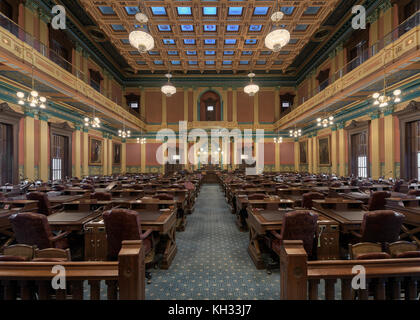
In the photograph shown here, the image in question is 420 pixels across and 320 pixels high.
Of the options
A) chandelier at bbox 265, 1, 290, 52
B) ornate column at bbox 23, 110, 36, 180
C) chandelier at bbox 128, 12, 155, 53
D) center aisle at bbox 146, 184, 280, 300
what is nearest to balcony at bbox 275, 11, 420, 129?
chandelier at bbox 265, 1, 290, 52

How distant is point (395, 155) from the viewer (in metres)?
9.72

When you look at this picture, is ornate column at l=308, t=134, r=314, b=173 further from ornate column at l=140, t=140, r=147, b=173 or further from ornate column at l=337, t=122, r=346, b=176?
ornate column at l=140, t=140, r=147, b=173

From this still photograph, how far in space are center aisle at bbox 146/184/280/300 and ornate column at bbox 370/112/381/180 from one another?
31.9 feet

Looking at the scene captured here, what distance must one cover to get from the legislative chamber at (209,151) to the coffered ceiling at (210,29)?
0.43 ft

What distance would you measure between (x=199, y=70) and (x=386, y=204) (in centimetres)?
2045

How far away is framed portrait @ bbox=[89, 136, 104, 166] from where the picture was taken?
596 inches

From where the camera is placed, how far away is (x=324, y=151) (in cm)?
1625

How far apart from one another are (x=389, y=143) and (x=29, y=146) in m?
16.8

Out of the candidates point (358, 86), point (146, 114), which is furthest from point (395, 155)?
point (146, 114)

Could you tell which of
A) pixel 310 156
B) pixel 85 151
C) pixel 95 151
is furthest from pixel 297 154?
pixel 85 151

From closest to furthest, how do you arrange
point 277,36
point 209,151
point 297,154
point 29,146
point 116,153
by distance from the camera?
1. point 277,36
2. point 29,146
3. point 116,153
4. point 297,154
5. point 209,151

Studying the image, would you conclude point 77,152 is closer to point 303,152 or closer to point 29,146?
point 29,146
